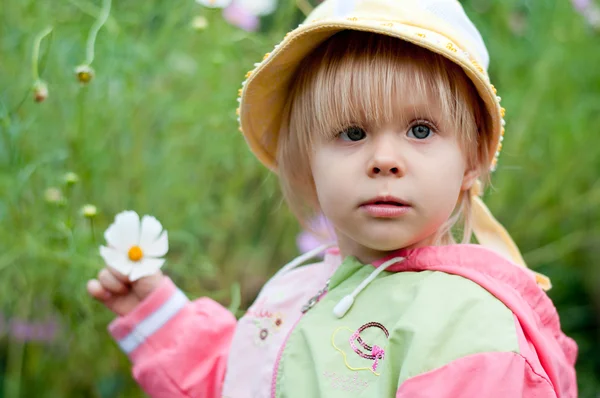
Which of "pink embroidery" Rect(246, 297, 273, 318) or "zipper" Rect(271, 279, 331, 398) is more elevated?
"zipper" Rect(271, 279, 331, 398)

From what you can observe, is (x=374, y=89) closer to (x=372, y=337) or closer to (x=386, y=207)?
(x=386, y=207)

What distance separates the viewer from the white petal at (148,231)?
1.12 m

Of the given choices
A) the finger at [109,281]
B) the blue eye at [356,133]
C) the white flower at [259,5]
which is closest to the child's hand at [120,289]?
the finger at [109,281]

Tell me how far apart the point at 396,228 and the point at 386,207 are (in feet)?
0.10

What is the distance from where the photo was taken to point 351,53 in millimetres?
964

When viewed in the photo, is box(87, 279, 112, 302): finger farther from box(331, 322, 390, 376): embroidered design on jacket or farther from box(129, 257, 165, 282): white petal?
box(331, 322, 390, 376): embroidered design on jacket

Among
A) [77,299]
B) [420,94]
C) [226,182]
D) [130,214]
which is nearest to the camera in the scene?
[420,94]

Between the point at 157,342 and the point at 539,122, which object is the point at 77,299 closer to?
the point at 157,342

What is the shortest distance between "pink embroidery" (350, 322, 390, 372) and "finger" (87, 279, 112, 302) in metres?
0.39

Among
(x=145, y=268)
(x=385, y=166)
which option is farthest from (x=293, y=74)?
(x=145, y=268)

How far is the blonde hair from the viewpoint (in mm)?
927

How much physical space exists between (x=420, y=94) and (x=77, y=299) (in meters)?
0.72

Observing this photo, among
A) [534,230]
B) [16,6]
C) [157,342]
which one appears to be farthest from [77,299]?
[534,230]

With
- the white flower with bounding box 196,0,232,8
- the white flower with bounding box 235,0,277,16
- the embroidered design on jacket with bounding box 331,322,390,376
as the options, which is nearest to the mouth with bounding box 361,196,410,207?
the embroidered design on jacket with bounding box 331,322,390,376
